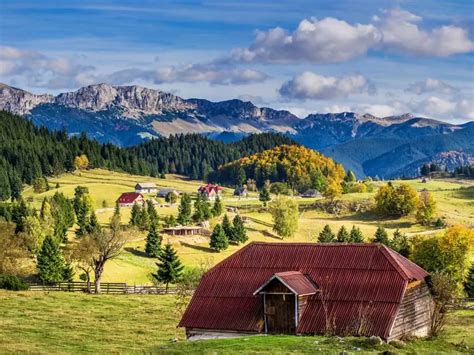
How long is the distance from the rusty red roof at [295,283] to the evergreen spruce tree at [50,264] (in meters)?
52.0

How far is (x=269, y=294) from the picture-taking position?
44469 millimetres

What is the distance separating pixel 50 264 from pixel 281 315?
5321 cm

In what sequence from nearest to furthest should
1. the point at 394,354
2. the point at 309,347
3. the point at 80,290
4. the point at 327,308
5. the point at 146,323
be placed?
the point at 394,354
the point at 309,347
the point at 327,308
the point at 146,323
the point at 80,290

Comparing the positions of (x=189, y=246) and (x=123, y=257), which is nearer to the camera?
(x=123, y=257)

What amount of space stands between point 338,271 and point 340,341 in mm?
8211

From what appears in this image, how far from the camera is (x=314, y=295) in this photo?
44.4m

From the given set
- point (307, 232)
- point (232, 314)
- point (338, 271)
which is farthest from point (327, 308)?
point (307, 232)

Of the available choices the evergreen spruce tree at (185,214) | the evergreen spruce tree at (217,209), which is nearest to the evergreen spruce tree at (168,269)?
the evergreen spruce tree at (185,214)

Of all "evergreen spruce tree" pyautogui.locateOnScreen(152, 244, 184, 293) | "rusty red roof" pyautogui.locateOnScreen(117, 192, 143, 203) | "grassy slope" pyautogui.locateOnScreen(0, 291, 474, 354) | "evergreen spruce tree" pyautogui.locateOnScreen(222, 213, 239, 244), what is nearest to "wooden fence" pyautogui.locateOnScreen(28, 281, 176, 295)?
"grassy slope" pyautogui.locateOnScreen(0, 291, 474, 354)

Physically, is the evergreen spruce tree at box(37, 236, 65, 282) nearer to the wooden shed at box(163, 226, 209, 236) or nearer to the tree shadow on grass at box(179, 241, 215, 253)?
the tree shadow on grass at box(179, 241, 215, 253)

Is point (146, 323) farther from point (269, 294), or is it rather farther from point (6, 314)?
point (269, 294)

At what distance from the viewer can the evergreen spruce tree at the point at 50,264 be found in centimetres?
9038

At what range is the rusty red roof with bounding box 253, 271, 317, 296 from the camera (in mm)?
43406

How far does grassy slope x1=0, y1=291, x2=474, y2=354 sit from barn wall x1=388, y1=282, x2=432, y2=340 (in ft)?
3.87
